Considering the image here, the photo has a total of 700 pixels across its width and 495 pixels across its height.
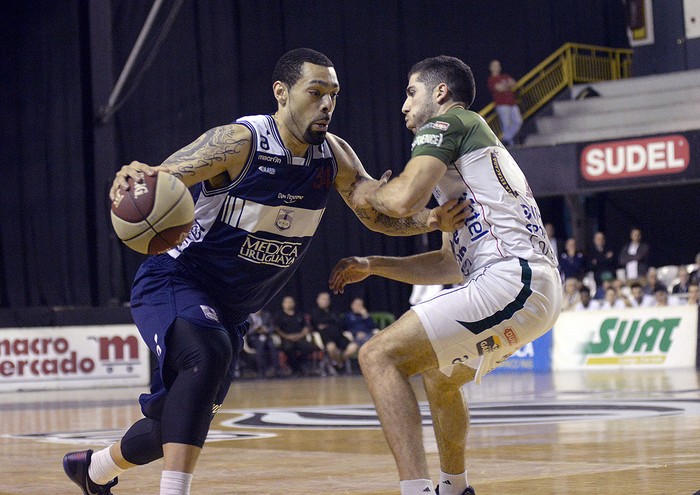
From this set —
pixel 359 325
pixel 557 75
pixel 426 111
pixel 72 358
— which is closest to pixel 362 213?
pixel 426 111

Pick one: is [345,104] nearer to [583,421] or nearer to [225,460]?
[583,421]

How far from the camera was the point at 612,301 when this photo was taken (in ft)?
64.2

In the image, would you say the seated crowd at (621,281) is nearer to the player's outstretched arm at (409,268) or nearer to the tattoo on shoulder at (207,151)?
the player's outstretched arm at (409,268)

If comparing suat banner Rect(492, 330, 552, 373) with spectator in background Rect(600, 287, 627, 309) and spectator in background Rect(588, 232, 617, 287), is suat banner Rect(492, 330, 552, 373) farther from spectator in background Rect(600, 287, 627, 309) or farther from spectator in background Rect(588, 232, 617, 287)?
spectator in background Rect(588, 232, 617, 287)

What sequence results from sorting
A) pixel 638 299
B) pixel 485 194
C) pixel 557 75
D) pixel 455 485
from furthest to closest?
pixel 557 75, pixel 638 299, pixel 455 485, pixel 485 194

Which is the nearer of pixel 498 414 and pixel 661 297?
pixel 498 414

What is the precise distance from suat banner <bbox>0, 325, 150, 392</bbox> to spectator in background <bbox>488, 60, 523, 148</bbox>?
10033mm

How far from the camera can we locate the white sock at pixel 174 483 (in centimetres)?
462

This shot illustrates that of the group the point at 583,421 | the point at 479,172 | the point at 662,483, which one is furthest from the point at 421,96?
the point at 583,421

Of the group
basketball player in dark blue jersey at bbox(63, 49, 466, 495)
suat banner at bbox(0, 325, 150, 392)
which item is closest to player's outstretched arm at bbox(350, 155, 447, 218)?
basketball player in dark blue jersey at bbox(63, 49, 466, 495)

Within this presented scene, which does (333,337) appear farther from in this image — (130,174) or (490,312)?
(130,174)

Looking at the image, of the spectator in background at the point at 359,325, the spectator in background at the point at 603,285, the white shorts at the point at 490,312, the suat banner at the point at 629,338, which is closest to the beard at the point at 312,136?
the white shorts at the point at 490,312

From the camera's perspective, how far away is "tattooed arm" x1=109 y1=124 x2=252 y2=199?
493 centimetres

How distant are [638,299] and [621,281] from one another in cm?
83
